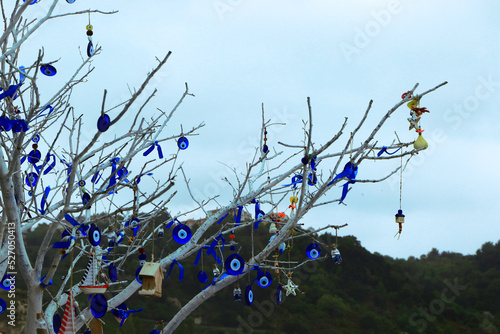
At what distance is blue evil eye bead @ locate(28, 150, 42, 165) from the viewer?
456 cm

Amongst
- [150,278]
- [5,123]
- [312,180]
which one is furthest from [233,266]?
[5,123]

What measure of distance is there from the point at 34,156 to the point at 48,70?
0.83 metres

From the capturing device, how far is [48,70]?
4.12 metres

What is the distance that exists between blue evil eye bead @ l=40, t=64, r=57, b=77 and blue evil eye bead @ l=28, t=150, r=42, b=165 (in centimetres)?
77

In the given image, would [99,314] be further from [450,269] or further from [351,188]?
[450,269]

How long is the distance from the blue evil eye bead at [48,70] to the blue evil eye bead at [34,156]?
0.77 m

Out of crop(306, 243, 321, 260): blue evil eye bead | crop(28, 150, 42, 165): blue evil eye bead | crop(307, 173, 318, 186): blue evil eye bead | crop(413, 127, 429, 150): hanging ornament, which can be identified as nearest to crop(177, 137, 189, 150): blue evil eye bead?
crop(28, 150, 42, 165): blue evil eye bead

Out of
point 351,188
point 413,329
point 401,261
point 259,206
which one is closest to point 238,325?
point 413,329

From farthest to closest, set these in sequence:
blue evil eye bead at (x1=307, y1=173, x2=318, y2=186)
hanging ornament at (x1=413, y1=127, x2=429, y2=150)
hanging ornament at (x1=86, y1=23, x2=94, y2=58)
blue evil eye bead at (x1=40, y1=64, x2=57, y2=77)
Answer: hanging ornament at (x1=86, y1=23, x2=94, y2=58) → blue evil eye bead at (x1=40, y1=64, x2=57, y2=77) → blue evil eye bead at (x1=307, y1=173, x2=318, y2=186) → hanging ornament at (x1=413, y1=127, x2=429, y2=150)

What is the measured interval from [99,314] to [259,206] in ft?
5.39

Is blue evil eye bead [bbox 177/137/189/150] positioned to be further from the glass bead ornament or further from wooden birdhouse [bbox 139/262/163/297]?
the glass bead ornament

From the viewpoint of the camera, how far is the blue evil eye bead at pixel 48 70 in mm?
4094

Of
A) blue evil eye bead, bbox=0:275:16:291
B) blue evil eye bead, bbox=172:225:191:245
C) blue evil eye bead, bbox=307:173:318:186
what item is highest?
blue evil eye bead, bbox=307:173:318:186

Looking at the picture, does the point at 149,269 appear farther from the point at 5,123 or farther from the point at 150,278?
the point at 5,123
